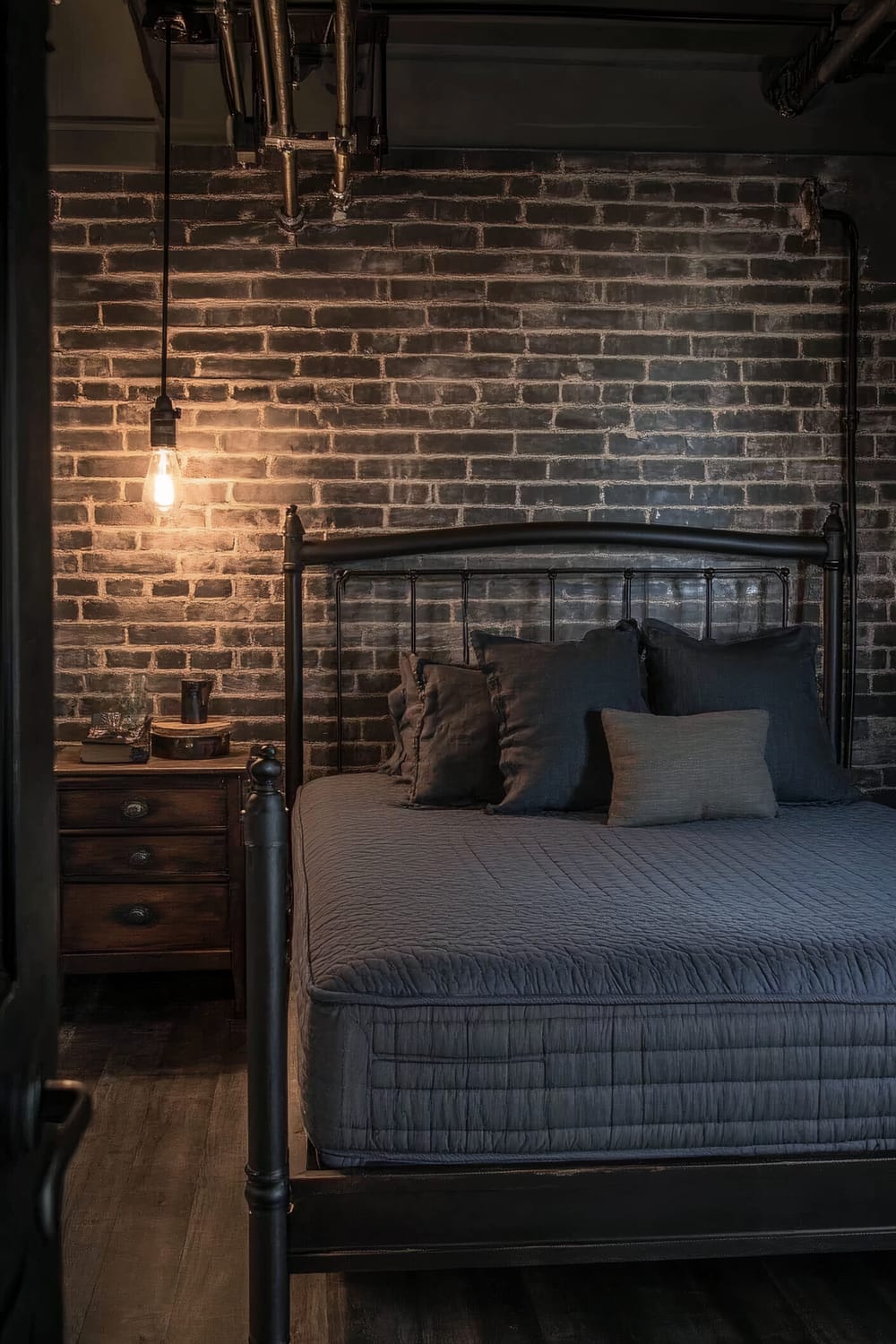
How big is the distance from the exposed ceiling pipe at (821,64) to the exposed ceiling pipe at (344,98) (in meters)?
1.28

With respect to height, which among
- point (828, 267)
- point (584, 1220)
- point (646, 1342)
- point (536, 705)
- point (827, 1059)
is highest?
point (828, 267)

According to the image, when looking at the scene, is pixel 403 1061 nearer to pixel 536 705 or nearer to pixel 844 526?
pixel 536 705

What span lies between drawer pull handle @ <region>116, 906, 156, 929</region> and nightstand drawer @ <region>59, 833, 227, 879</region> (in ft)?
0.29

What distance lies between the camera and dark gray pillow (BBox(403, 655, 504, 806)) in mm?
3109

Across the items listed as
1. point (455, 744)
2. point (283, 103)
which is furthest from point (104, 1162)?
point (283, 103)

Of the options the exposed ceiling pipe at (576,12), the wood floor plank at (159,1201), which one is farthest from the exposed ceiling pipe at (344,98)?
the wood floor plank at (159,1201)

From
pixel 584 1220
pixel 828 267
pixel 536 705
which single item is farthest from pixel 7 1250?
pixel 828 267

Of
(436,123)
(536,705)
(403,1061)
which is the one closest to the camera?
(403,1061)

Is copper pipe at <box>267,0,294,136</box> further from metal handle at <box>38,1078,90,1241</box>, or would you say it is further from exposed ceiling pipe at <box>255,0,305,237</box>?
metal handle at <box>38,1078,90,1241</box>

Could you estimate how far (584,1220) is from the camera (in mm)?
1738

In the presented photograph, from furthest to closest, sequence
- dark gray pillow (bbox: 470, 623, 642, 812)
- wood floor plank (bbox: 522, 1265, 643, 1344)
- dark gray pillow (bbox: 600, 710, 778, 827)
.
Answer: dark gray pillow (bbox: 470, 623, 642, 812), dark gray pillow (bbox: 600, 710, 778, 827), wood floor plank (bbox: 522, 1265, 643, 1344)

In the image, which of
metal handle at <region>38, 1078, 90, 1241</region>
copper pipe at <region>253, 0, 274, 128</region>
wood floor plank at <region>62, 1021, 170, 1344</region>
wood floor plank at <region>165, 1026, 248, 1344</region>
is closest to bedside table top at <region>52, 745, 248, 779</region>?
wood floor plank at <region>62, 1021, 170, 1344</region>

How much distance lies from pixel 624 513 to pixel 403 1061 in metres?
2.40

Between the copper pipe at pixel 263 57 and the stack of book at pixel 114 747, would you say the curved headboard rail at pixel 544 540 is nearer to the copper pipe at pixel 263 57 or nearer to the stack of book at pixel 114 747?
the stack of book at pixel 114 747
